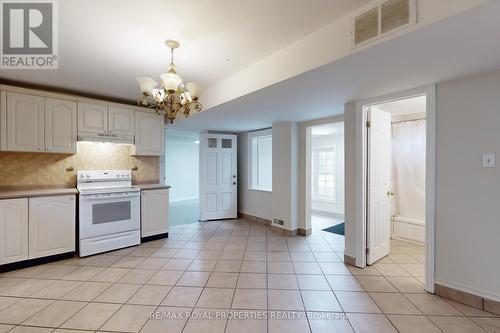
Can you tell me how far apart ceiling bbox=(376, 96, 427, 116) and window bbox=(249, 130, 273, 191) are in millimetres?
2601

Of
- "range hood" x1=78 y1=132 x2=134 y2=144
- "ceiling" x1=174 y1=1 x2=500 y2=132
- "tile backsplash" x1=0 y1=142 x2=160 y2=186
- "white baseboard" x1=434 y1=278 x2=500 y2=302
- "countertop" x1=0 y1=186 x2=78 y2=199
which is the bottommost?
"white baseboard" x1=434 y1=278 x2=500 y2=302

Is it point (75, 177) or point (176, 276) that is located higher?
point (75, 177)

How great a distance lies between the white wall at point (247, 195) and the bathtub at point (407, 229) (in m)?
2.37

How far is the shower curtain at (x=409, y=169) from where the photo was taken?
12.7 ft

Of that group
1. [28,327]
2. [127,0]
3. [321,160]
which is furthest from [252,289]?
[321,160]

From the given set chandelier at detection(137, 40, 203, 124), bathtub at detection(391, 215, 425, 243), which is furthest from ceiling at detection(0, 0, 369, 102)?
bathtub at detection(391, 215, 425, 243)

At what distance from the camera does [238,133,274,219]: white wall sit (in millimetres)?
5055

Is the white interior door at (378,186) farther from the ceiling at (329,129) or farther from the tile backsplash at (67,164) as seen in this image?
Result: the tile backsplash at (67,164)

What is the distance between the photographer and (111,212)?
3.42 metres

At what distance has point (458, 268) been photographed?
2.17 m

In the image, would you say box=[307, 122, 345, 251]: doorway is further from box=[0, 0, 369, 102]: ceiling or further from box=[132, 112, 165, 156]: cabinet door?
box=[0, 0, 369, 102]: ceiling

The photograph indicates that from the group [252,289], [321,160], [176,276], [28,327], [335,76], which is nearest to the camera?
[28,327]

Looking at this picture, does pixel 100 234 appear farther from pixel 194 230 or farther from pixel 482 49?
pixel 482 49

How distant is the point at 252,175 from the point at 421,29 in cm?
433
